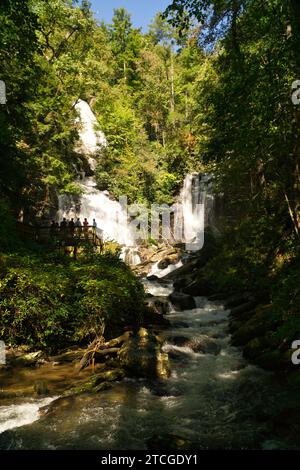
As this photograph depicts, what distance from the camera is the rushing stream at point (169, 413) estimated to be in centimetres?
670

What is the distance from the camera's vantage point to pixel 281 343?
32.7ft

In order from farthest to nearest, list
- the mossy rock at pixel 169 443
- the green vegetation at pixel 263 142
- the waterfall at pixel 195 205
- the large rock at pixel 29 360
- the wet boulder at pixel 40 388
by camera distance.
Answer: the waterfall at pixel 195 205 → the large rock at pixel 29 360 → the wet boulder at pixel 40 388 → the green vegetation at pixel 263 142 → the mossy rock at pixel 169 443

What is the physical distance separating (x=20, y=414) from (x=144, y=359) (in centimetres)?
354

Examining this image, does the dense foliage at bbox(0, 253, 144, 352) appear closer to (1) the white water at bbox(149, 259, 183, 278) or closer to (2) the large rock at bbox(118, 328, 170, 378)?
(2) the large rock at bbox(118, 328, 170, 378)

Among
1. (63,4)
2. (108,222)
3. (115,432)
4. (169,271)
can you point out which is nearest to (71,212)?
(108,222)

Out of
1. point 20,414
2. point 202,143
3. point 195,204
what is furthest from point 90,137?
point 20,414

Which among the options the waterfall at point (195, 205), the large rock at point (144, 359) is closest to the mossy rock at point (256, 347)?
the large rock at point (144, 359)

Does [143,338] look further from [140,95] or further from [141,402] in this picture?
[140,95]

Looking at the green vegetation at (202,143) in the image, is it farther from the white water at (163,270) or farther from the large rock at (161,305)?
the white water at (163,270)

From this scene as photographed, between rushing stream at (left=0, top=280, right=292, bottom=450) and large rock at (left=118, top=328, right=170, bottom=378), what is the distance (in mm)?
316

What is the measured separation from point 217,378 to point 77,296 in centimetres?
505

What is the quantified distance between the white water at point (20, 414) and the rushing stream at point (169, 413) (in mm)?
18

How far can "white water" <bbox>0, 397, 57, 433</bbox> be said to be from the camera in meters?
7.14

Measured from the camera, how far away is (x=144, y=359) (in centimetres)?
1000
